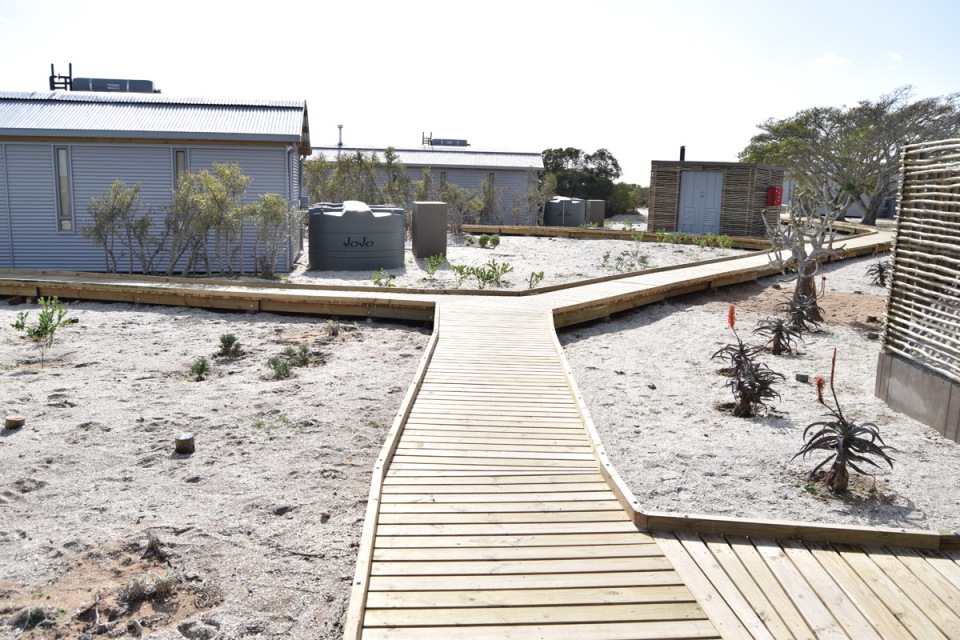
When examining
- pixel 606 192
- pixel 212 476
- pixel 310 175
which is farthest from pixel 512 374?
pixel 606 192

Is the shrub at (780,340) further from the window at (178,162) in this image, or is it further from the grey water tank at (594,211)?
the grey water tank at (594,211)

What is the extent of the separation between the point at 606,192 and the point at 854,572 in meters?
39.2

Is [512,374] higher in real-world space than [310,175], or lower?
lower

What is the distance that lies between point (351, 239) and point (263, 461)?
10479 mm

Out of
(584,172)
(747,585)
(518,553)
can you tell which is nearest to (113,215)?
(518,553)

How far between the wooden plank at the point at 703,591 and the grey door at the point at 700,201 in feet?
79.1

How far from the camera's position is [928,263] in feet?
22.1

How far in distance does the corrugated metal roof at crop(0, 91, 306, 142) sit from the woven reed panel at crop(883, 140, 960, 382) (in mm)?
10666

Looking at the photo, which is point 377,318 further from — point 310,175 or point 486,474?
point 310,175

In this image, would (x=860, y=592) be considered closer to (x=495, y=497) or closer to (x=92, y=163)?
(x=495, y=497)

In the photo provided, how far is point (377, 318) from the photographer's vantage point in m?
11.0

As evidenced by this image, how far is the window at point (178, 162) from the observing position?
15039 millimetres

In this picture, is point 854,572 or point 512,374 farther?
point 512,374

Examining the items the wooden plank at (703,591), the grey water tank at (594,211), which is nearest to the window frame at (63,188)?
the wooden plank at (703,591)
